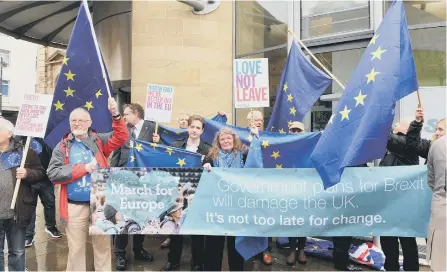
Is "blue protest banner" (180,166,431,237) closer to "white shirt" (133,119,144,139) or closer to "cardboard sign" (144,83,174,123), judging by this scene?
"cardboard sign" (144,83,174,123)

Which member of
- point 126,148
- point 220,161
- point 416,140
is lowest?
point 220,161

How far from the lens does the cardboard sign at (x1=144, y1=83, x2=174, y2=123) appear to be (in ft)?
15.6

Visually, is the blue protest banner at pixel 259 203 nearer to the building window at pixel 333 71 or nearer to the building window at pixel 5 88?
the building window at pixel 333 71

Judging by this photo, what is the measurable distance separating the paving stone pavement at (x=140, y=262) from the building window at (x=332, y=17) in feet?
13.3

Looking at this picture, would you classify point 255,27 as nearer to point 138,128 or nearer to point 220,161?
point 138,128

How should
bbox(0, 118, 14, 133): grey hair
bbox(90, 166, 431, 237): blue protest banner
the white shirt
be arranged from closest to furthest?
1. bbox(0, 118, 14, 133): grey hair
2. bbox(90, 166, 431, 237): blue protest banner
3. the white shirt

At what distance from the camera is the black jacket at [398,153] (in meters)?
4.17

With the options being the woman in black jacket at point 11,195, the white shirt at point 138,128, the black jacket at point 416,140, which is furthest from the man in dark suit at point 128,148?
the black jacket at point 416,140

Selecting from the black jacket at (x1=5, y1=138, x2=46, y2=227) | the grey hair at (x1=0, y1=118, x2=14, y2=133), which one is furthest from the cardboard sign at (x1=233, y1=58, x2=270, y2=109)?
Answer: the grey hair at (x1=0, y1=118, x2=14, y2=133)

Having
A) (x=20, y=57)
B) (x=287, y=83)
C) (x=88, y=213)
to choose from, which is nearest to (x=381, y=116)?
(x=287, y=83)

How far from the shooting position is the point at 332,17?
716cm

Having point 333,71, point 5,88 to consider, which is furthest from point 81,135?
point 5,88

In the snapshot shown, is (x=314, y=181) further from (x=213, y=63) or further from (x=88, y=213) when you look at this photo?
(x=213, y=63)

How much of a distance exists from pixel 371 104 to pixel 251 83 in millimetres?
1753
